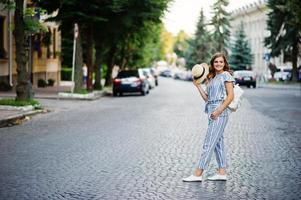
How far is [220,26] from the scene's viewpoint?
91062 mm

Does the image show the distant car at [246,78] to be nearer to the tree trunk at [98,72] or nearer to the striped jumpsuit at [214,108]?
the tree trunk at [98,72]

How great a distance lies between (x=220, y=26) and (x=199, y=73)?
276 ft

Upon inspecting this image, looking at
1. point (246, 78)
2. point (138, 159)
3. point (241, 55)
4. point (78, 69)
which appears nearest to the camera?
point (138, 159)

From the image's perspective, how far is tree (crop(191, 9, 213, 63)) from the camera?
305 ft

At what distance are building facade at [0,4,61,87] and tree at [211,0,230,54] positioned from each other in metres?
47.2

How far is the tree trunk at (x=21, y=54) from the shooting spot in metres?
Result: 20.3

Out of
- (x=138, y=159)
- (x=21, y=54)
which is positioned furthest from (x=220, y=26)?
(x=138, y=159)

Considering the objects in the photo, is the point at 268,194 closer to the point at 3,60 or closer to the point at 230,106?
the point at 230,106

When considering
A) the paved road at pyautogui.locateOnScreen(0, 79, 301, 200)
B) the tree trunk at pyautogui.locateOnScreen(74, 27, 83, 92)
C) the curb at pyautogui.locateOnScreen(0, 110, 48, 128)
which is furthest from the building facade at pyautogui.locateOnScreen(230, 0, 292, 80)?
the paved road at pyautogui.locateOnScreen(0, 79, 301, 200)

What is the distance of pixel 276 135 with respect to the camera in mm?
13789

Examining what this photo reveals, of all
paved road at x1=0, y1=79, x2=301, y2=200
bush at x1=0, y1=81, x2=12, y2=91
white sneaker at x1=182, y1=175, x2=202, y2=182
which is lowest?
paved road at x1=0, y1=79, x2=301, y2=200

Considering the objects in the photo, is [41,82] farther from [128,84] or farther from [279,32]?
[279,32]

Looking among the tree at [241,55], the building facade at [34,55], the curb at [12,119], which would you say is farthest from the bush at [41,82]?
the tree at [241,55]

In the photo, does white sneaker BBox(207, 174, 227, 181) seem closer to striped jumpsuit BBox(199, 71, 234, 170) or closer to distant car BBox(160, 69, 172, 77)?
striped jumpsuit BBox(199, 71, 234, 170)
